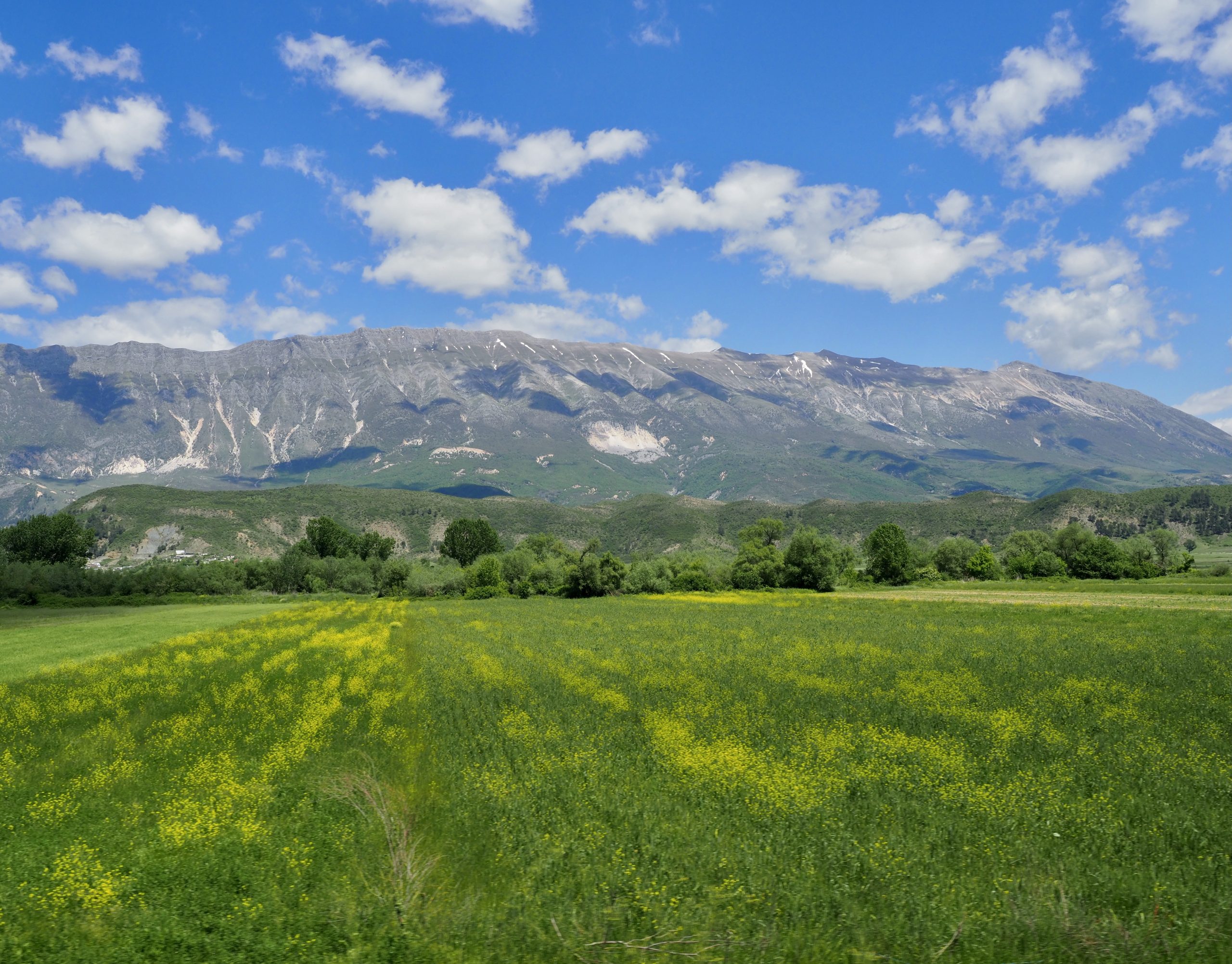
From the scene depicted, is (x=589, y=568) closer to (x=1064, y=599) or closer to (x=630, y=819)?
(x=1064, y=599)

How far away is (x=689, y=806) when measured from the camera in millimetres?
13789

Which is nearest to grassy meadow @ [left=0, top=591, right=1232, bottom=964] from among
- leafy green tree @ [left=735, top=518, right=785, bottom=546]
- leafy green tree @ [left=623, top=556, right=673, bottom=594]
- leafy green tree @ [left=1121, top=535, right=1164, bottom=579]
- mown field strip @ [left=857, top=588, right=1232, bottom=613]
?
mown field strip @ [left=857, top=588, right=1232, bottom=613]

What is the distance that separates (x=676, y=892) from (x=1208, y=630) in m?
44.7

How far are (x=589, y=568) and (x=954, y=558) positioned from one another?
7424 cm

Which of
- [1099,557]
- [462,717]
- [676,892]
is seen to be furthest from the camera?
[1099,557]

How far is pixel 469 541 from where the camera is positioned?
16462 centimetres

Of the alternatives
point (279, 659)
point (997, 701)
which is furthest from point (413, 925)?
point (279, 659)

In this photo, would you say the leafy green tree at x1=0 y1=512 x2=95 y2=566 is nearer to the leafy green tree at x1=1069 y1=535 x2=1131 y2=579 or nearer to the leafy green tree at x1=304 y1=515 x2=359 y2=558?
the leafy green tree at x1=304 y1=515 x2=359 y2=558

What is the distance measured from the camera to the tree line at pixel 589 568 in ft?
335

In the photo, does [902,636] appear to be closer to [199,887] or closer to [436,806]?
[436,806]

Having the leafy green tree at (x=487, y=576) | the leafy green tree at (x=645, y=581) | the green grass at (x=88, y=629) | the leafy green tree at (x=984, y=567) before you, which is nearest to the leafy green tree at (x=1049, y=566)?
the leafy green tree at (x=984, y=567)

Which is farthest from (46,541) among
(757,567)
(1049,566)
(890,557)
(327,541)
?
(1049,566)

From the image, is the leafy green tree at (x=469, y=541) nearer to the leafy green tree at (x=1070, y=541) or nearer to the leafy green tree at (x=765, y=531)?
the leafy green tree at (x=765, y=531)

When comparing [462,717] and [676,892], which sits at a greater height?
[676,892]
